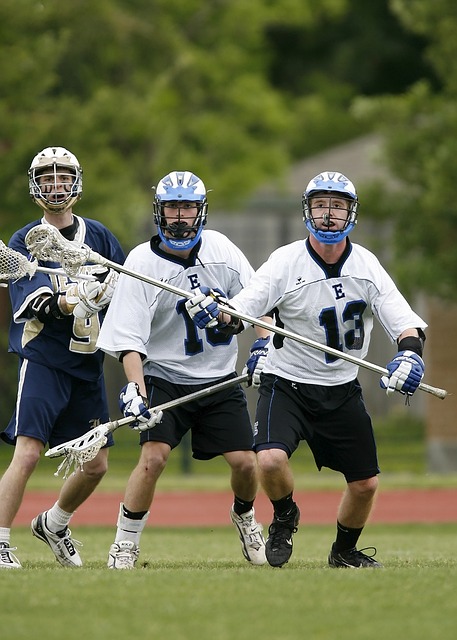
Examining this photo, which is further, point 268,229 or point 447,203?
point 268,229

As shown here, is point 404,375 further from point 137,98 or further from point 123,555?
point 137,98

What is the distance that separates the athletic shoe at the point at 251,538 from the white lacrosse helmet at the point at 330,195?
176 centimetres

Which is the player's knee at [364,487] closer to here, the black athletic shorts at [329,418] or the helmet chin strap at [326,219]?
the black athletic shorts at [329,418]

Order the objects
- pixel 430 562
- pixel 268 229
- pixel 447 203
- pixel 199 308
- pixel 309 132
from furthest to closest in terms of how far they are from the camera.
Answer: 1. pixel 309 132
2. pixel 268 229
3. pixel 447 203
4. pixel 430 562
5. pixel 199 308

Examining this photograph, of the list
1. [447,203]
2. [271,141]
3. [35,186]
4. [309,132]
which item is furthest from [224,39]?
[35,186]

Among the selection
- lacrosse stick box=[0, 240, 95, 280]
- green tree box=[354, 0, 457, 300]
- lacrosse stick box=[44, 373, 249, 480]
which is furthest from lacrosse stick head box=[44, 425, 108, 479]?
green tree box=[354, 0, 457, 300]

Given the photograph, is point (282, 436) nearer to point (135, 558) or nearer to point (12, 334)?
point (135, 558)

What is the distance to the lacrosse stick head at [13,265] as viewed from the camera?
741cm

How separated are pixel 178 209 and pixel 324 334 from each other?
42.1 inches

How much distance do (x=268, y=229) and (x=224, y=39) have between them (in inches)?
157

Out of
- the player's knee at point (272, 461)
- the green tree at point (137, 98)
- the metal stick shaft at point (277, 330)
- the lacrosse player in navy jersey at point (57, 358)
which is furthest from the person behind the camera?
the green tree at point (137, 98)

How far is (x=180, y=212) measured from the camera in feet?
24.5

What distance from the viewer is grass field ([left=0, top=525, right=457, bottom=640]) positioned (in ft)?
16.5

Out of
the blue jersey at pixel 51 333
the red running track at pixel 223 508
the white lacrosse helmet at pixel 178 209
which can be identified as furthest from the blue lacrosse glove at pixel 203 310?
the red running track at pixel 223 508
